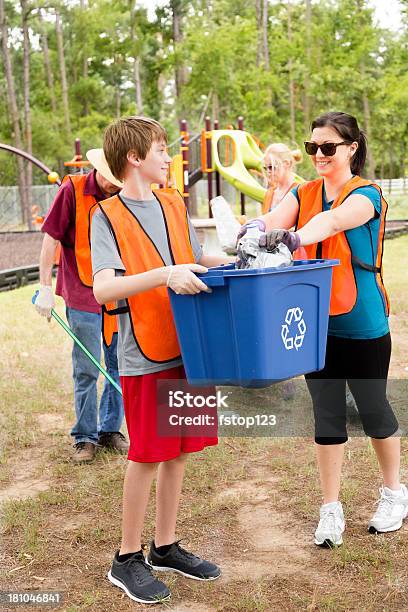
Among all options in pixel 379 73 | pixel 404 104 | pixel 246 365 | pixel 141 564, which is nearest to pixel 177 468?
pixel 141 564

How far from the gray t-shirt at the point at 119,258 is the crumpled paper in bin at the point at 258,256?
0.91ft

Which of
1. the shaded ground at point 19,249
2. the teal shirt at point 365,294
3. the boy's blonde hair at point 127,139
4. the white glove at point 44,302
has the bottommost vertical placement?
the shaded ground at point 19,249

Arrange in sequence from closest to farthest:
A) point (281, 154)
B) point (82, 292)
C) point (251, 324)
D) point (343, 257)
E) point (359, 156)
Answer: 1. point (251, 324)
2. point (343, 257)
3. point (359, 156)
4. point (82, 292)
5. point (281, 154)

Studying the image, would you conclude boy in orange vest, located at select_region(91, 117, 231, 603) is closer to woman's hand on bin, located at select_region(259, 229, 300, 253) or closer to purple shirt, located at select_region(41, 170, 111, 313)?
woman's hand on bin, located at select_region(259, 229, 300, 253)

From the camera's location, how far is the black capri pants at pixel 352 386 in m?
3.29

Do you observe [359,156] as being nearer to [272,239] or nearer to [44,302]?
[272,239]

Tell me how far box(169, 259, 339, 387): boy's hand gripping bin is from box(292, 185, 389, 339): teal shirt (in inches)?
17.2

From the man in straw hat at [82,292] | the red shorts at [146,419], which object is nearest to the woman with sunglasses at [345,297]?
the red shorts at [146,419]

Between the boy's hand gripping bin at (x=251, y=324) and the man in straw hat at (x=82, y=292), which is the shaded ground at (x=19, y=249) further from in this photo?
the boy's hand gripping bin at (x=251, y=324)

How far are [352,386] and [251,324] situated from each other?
3.34 feet

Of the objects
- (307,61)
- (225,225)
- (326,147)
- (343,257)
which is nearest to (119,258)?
(225,225)

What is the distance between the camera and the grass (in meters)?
3.00

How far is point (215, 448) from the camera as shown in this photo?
4695 mm

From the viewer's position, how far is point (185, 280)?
255cm
